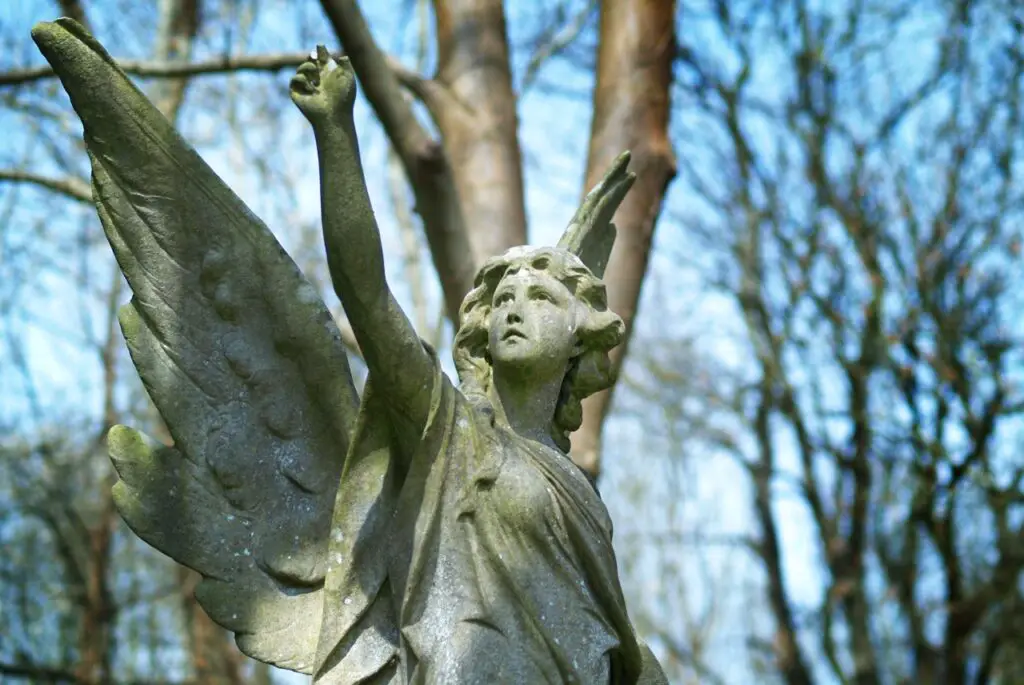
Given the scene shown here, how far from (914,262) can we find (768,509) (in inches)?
95.6

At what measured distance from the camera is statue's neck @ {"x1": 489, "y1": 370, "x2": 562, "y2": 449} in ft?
11.4

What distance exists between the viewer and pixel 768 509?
11.8 meters

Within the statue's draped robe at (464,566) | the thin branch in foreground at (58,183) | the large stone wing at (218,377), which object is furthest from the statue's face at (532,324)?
the thin branch in foreground at (58,183)

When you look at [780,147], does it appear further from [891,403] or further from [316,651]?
[316,651]

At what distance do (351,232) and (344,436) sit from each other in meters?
0.70

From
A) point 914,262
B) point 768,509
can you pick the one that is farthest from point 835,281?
point 768,509

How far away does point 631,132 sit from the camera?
7.11 metres

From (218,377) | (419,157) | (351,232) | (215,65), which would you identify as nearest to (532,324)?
(351,232)

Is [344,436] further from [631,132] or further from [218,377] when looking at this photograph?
[631,132]

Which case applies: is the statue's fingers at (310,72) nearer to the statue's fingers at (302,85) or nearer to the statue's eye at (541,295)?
the statue's fingers at (302,85)

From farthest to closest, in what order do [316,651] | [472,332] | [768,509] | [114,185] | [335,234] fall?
[768,509], [472,332], [114,185], [316,651], [335,234]

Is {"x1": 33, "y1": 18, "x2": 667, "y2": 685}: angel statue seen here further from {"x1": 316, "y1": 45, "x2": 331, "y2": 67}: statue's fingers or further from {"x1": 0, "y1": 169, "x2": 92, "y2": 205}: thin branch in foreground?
{"x1": 0, "y1": 169, "x2": 92, "y2": 205}: thin branch in foreground

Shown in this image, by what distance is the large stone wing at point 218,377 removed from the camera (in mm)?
3301

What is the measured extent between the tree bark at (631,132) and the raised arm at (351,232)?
3.53 metres
